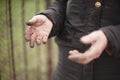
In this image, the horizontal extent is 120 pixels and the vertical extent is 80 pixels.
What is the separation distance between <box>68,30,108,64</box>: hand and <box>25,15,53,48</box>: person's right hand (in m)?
0.22

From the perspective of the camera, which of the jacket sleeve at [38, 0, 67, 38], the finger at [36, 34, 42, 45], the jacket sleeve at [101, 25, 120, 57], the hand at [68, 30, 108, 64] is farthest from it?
the jacket sleeve at [38, 0, 67, 38]

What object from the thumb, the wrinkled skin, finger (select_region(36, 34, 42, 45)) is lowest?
finger (select_region(36, 34, 42, 45))

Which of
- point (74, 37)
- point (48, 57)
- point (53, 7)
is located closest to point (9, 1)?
point (53, 7)

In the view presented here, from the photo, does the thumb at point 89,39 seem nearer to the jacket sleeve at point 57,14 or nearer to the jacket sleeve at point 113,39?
the jacket sleeve at point 113,39

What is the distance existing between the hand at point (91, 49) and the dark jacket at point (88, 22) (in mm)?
178

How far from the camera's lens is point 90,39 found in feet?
3.21

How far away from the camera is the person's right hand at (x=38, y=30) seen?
46.2 inches

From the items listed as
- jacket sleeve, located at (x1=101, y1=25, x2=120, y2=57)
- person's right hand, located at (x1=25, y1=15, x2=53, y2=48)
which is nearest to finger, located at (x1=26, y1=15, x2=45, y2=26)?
person's right hand, located at (x1=25, y1=15, x2=53, y2=48)

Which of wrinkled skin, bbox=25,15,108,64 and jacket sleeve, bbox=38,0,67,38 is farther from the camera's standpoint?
jacket sleeve, bbox=38,0,67,38

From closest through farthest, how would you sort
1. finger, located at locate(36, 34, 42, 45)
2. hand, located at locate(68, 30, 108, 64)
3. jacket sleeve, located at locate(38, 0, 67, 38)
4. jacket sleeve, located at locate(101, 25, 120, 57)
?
hand, located at locate(68, 30, 108, 64)
jacket sleeve, located at locate(101, 25, 120, 57)
finger, located at locate(36, 34, 42, 45)
jacket sleeve, located at locate(38, 0, 67, 38)

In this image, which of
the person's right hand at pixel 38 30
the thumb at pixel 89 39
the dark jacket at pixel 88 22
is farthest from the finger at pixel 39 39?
the thumb at pixel 89 39

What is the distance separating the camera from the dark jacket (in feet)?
4.04

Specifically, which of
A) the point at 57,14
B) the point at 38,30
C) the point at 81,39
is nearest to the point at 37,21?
the point at 38,30

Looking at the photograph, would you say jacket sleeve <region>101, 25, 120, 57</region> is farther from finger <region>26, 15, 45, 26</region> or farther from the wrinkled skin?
finger <region>26, 15, 45, 26</region>
